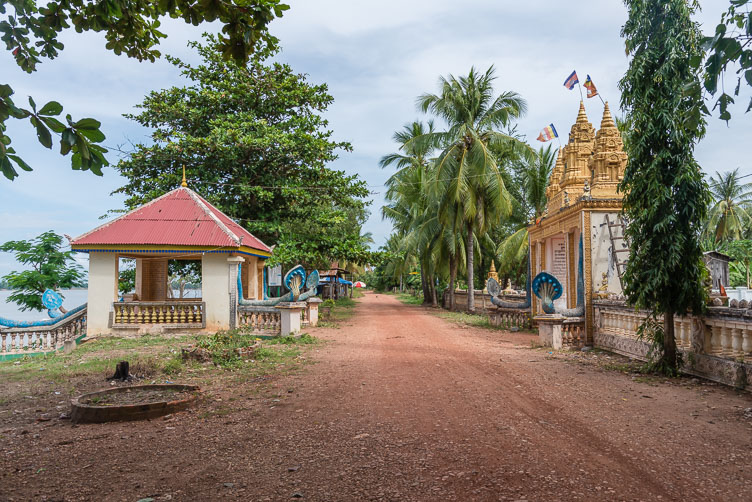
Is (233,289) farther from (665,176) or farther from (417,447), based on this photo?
(665,176)

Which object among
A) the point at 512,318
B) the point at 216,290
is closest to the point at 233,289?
the point at 216,290

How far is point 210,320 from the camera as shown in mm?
14008

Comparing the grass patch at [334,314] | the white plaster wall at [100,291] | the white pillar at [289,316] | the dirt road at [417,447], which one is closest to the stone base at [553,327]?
the dirt road at [417,447]

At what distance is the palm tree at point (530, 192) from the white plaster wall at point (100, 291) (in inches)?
667

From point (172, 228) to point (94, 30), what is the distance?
1136 cm

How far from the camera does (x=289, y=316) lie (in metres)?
13.5

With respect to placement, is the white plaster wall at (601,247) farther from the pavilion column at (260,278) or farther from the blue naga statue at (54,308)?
the blue naga statue at (54,308)

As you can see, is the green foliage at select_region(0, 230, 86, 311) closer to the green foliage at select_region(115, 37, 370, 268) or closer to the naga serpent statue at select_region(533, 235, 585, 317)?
the green foliage at select_region(115, 37, 370, 268)

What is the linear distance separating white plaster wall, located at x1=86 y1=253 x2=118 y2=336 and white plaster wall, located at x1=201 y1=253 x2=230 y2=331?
2567 mm

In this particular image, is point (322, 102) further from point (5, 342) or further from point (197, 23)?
point (197, 23)

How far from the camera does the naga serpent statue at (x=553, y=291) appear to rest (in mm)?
11375

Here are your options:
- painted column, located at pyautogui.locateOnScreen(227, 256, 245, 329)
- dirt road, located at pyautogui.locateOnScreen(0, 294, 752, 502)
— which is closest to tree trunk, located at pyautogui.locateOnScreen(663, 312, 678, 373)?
dirt road, located at pyautogui.locateOnScreen(0, 294, 752, 502)

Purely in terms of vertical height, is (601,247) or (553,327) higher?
(601,247)

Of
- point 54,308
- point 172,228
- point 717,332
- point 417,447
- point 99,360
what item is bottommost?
point 99,360
